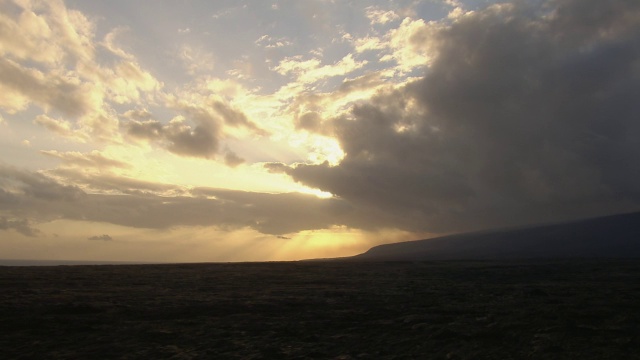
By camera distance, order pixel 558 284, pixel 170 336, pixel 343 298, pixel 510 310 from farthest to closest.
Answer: pixel 558 284 < pixel 343 298 < pixel 510 310 < pixel 170 336

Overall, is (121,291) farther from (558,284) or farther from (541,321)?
(558,284)

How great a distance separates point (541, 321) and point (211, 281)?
25311mm

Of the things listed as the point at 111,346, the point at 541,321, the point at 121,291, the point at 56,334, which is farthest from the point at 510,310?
the point at 121,291

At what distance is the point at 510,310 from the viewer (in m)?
22.4

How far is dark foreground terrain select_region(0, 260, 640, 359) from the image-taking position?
14888 millimetres

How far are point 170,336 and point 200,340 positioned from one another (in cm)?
140

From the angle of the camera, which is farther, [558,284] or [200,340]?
[558,284]

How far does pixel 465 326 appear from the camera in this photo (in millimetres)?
18656

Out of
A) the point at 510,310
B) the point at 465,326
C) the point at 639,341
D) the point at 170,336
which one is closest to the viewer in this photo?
the point at 639,341

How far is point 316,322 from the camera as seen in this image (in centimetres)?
1983

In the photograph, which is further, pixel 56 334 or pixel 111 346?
pixel 56 334

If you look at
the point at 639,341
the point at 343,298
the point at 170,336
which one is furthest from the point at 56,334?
the point at 639,341

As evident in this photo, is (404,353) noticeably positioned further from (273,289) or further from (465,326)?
(273,289)

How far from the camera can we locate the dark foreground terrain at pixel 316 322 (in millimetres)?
14888
